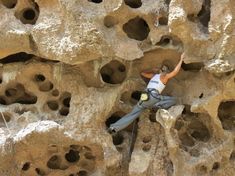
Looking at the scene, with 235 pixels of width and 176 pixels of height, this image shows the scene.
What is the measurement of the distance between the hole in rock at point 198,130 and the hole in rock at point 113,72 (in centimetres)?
45

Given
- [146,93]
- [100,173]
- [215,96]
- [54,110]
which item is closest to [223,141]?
[215,96]

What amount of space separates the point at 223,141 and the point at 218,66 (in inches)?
15.9

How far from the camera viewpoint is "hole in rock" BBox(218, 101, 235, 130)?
10.2 ft

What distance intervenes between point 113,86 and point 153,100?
0.84 ft

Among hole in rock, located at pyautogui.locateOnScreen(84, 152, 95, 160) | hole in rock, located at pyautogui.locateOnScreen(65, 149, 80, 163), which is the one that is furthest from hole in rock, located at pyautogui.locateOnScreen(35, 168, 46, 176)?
hole in rock, located at pyautogui.locateOnScreen(84, 152, 95, 160)

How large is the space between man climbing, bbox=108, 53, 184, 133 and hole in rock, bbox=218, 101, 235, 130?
0.90 ft

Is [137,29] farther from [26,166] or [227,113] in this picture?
[26,166]

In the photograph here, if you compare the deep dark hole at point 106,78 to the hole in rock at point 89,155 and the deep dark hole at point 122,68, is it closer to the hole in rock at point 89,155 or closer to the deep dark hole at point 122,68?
the deep dark hole at point 122,68

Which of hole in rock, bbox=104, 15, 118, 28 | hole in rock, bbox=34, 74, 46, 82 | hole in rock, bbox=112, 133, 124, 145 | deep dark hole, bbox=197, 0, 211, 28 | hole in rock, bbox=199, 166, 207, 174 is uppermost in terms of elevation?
deep dark hole, bbox=197, 0, 211, 28

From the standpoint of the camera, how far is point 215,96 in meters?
2.92

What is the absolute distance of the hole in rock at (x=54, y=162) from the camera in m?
3.22

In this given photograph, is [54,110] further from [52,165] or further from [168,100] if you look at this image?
[168,100]

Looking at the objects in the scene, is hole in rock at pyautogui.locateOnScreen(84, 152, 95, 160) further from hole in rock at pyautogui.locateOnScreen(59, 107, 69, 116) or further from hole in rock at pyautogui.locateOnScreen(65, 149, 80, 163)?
hole in rock at pyautogui.locateOnScreen(59, 107, 69, 116)

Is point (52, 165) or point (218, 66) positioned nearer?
point (218, 66)
